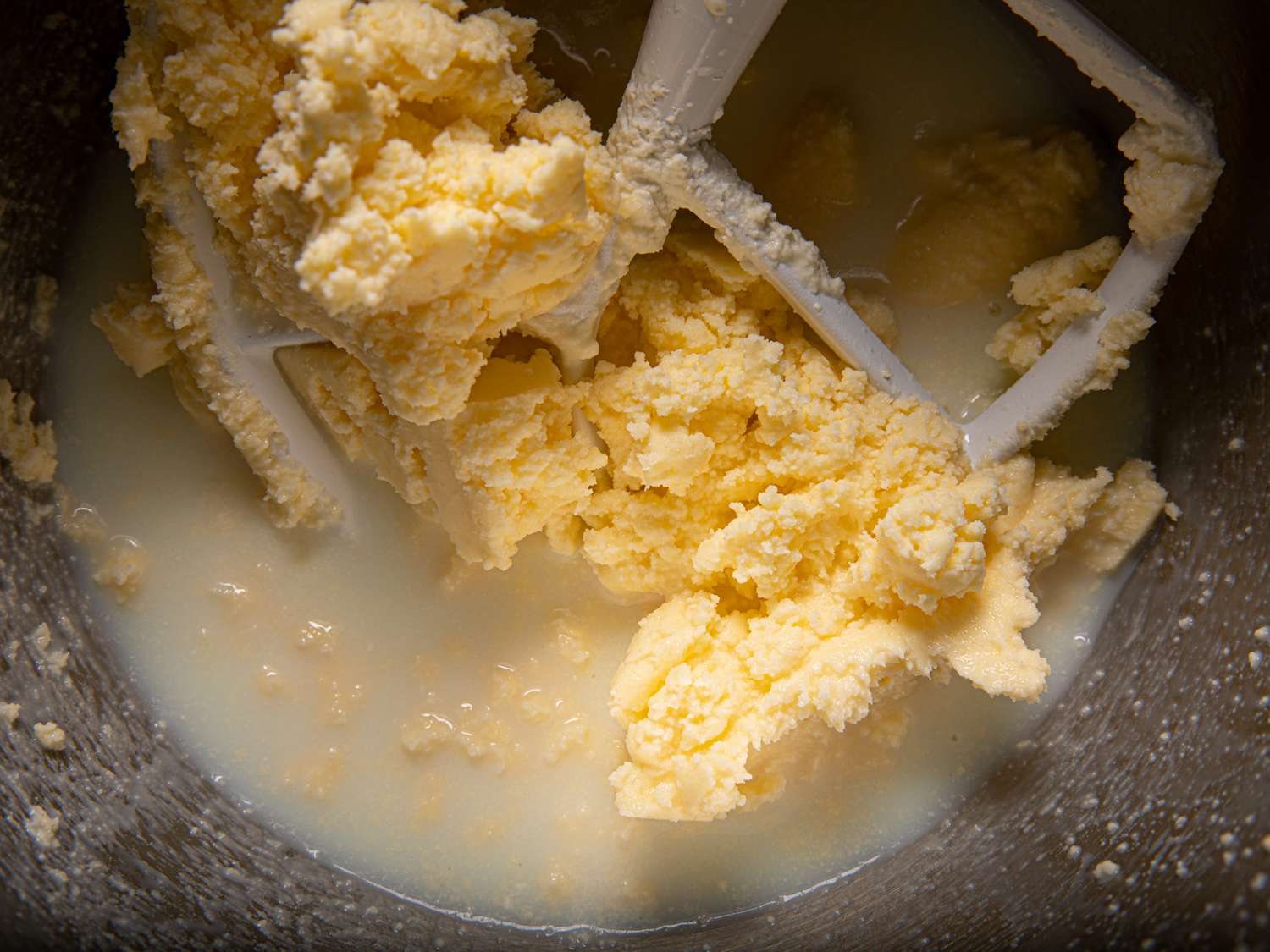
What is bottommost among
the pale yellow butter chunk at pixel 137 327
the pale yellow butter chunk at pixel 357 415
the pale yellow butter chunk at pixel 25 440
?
the pale yellow butter chunk at pixel 25 440

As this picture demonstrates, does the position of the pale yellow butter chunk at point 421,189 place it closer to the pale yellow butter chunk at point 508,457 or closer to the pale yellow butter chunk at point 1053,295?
the pale yellow butter chunk at point 508,457

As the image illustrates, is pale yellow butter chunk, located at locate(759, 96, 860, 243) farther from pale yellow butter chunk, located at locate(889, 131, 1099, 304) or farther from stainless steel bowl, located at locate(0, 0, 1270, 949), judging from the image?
stainless steel bowl, located at locate(0, 0, 1270, 949)

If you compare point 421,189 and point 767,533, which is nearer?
point 421,189

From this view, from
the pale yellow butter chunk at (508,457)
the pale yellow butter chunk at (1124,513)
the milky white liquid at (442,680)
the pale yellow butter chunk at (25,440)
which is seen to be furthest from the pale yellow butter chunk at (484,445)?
the pale yellow butter chunk at (1124,513)

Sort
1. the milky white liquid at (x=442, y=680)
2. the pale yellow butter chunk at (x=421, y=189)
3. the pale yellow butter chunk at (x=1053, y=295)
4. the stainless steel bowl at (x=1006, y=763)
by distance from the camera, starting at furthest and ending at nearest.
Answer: the milky white liquid at (x=442, y=680) → the pale yellow butter chunk at (x=1053, y=295) → the stainless steel bowl at (x=1006, y=763) → the pale yellow butter chunk at (x=421, y=189)

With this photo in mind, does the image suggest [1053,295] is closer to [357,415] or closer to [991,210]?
[991,210]

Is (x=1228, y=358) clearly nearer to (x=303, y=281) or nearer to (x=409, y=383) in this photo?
(x=409, y=383)

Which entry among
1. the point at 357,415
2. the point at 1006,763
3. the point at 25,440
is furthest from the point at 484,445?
the point at 1006,763
